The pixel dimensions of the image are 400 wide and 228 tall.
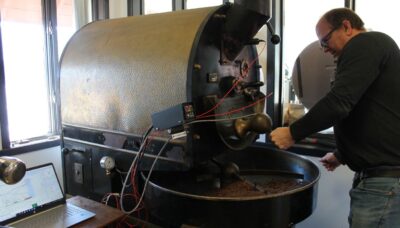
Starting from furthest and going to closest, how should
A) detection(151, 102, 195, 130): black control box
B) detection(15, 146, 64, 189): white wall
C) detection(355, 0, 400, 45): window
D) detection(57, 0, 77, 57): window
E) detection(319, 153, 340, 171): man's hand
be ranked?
detection(57, 0, 77, 57): window
detection(15, 146, 64, 189): white wall
detection(355, 0, 400, 45): window
detection(319, 153, 340, 171): man's hand
detection(151, 102, 195, 130): black control box

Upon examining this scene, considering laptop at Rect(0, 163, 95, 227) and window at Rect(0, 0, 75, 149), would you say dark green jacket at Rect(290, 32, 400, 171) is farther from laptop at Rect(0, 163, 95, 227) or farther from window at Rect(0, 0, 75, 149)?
window at Rect(0, 0, 75, 149)

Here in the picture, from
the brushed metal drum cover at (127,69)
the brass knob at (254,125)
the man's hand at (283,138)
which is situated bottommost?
the man's hand at (283,138)

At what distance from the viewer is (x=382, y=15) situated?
Answer: 2084mm

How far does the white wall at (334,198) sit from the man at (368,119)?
722 millimetres

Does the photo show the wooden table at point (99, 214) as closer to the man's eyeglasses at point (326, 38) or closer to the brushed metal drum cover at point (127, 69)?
the brushed metal drum cover at point (127, 69)

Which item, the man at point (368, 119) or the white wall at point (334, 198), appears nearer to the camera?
the man at point (368, 119)

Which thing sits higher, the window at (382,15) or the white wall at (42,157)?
the window at (382,15)

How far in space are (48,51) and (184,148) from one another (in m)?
1.95

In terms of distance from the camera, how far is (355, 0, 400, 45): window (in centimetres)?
204

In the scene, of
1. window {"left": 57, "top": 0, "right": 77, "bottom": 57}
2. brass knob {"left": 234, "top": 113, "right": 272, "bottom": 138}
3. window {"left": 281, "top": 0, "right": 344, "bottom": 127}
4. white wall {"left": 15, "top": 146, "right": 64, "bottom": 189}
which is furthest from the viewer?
window {"left": 57, "top": 0, "right": 77, "bottom": 57}

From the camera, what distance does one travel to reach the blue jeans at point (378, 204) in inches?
52.7

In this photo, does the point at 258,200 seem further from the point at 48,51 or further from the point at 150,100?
the point at 48,51

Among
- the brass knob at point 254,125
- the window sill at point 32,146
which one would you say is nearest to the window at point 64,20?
the window sill at point 32,146

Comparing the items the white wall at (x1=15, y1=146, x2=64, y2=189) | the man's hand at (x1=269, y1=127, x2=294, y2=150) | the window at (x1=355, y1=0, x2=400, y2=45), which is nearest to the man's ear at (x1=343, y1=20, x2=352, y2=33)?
the man's hand at (x1=269, y1=127, x2=294, y2=150)
